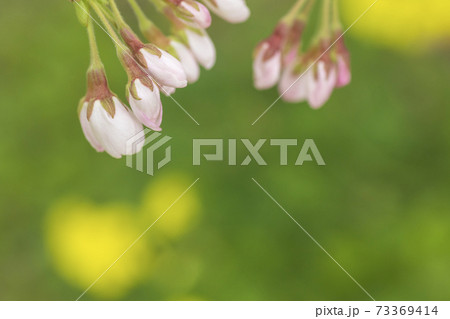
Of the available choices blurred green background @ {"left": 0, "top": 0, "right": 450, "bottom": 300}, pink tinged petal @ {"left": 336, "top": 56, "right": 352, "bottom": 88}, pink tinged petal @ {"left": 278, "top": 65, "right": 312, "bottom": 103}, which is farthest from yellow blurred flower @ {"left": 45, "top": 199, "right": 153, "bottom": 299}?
pink tinged petal @ {"left": 336, "top": 56, "right": 352, "bottom": 88}

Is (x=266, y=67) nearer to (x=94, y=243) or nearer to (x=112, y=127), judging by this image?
(x=112, y=127)

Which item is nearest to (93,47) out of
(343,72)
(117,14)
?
(117,14)

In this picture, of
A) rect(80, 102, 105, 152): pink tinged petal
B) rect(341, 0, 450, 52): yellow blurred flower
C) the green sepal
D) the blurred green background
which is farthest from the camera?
rect(341, 0, 450, 52): yellow blurred flower

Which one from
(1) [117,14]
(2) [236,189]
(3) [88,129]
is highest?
(2) [236,189]

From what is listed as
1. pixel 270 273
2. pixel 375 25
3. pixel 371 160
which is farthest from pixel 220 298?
pixel 375 25

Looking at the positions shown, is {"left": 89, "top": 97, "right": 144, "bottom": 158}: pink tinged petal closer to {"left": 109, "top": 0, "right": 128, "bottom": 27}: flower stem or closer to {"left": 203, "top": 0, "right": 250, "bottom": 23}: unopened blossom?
{"left": 109, "top": 0, "right": 128, "bottom": 27}: flower stem

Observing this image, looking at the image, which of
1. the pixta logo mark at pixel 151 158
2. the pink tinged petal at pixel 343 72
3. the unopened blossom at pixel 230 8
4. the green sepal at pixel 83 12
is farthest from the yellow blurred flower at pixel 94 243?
the green sepal at pixel 83 12

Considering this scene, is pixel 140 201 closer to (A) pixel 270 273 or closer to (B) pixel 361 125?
(A) pixel 270 273
